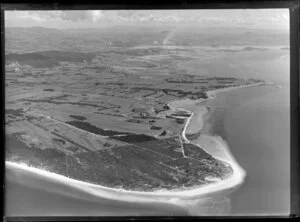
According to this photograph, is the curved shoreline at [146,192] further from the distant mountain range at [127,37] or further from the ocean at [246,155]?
the distant mountain range at [127,37]

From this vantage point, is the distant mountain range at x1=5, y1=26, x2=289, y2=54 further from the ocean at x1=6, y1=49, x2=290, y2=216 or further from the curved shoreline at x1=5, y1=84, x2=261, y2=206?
the curved shoreline at x1=5, y1=84, x2=261, y2=206

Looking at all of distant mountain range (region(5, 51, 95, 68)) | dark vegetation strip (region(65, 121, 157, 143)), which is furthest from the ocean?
distant mountain range (region(5, 51, 95, 68))

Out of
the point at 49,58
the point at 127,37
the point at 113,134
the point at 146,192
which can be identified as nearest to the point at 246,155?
the point at 146,192

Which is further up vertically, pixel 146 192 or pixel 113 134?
pixel 113 134

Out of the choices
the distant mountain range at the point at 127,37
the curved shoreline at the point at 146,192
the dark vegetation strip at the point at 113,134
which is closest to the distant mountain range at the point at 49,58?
the distant mountain range at the point at 127,37

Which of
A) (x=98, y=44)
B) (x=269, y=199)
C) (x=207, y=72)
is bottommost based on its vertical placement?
(x=269, y=199)

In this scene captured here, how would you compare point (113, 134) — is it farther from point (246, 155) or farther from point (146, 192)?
point (246, 155)

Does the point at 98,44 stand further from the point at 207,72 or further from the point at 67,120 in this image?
the point at 207,72

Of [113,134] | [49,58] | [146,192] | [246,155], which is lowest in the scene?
[146,192]

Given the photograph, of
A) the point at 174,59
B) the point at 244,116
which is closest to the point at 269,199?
the point at 244,116
